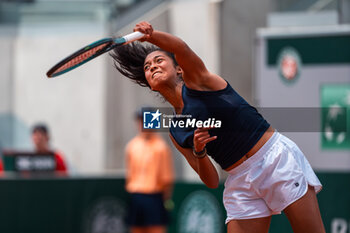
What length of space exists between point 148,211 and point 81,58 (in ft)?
16.4

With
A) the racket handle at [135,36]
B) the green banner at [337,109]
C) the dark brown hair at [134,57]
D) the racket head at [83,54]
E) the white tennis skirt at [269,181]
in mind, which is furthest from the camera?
A: the green banner at [337,109]

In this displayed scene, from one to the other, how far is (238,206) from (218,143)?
41cm

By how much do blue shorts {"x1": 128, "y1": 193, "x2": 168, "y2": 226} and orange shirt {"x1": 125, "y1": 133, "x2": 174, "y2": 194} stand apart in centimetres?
8

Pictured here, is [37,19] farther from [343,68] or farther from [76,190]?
[343,68]

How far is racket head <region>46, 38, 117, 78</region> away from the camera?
13.4 feet

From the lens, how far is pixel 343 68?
9.23 m

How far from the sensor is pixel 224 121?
168 inches

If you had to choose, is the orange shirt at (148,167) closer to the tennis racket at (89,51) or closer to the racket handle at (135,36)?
the tennis racket at (89,51)

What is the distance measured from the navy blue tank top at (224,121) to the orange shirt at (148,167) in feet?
15.4

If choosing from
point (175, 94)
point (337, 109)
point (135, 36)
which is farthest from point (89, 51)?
point (337, 109)

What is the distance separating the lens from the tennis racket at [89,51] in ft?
13.1

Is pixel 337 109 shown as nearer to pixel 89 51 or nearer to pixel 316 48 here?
pixel 316 48

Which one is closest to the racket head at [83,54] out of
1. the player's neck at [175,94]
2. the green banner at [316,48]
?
the player's neck at [175,94]

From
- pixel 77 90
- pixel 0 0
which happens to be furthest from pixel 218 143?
pixel 0 0
